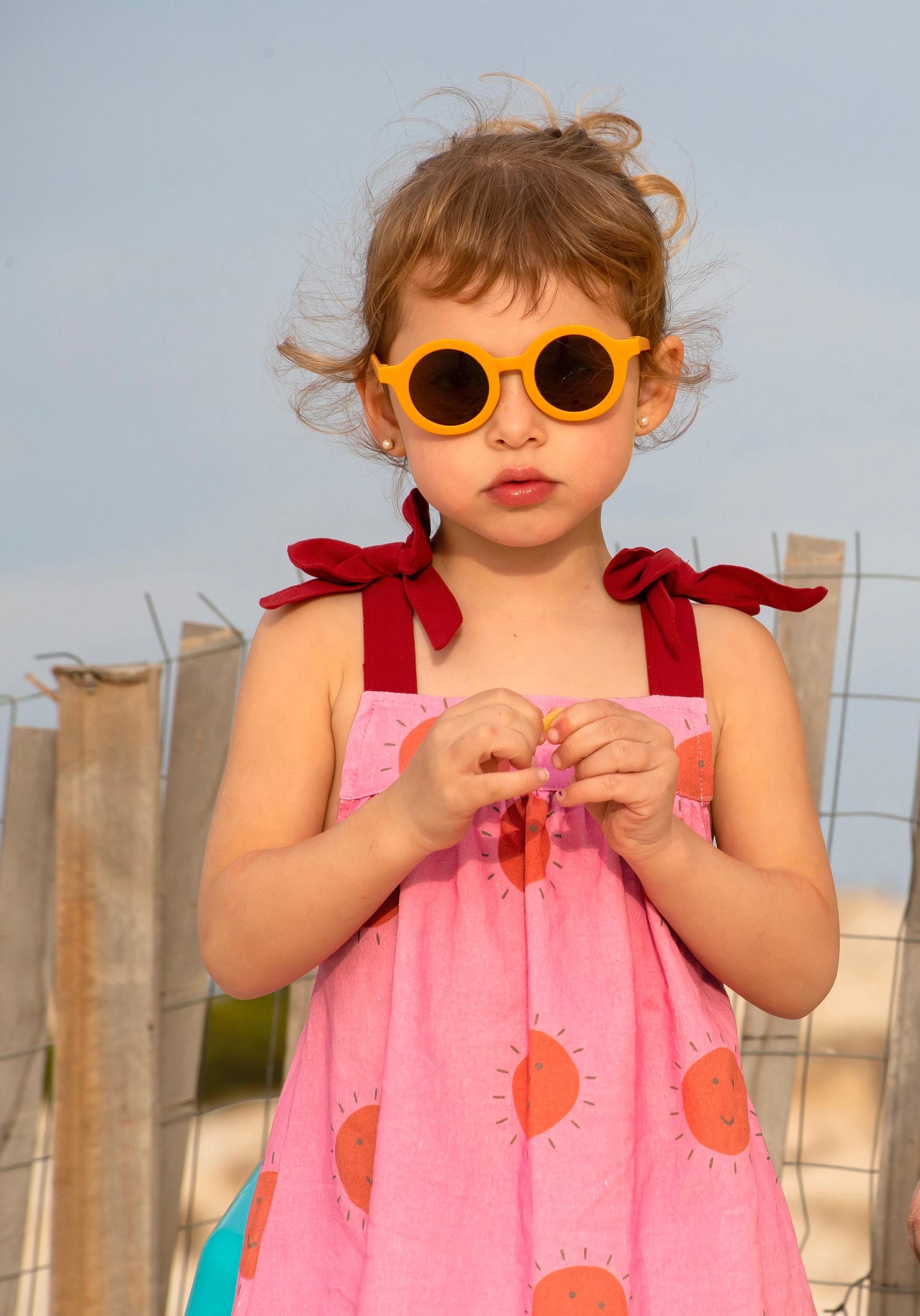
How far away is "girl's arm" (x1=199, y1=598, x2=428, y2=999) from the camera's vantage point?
1.29m

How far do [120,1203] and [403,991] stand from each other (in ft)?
5.84

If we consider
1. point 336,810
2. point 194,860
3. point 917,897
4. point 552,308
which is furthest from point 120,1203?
point 552,308

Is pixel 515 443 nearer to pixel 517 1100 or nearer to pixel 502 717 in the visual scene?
pixel 502 717

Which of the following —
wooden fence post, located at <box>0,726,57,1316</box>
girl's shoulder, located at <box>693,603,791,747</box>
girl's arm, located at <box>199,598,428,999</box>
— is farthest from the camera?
wooden fence post, located at <box>0,726,57,1316</box>

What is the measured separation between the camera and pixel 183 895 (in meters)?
2.91

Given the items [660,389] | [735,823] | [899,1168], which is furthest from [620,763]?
[899,1168]

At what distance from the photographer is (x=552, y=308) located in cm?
141

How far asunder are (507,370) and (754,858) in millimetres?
604

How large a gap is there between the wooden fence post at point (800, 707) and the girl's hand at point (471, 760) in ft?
6.64

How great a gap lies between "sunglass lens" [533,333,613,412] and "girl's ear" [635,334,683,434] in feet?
0.67

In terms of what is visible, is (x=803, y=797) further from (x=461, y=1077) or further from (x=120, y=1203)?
(x=120, y=1203)

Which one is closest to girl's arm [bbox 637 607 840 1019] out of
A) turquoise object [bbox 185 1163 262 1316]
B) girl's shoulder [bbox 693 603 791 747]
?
girl's shoulder [bbox 693 603 791 747]

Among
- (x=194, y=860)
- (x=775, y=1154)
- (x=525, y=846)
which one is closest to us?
(x=525, y=846)

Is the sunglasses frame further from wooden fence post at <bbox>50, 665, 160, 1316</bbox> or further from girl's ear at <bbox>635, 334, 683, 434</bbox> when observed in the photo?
wooden fence post at <bbox>50, 665, 160, 1316</bbox>
